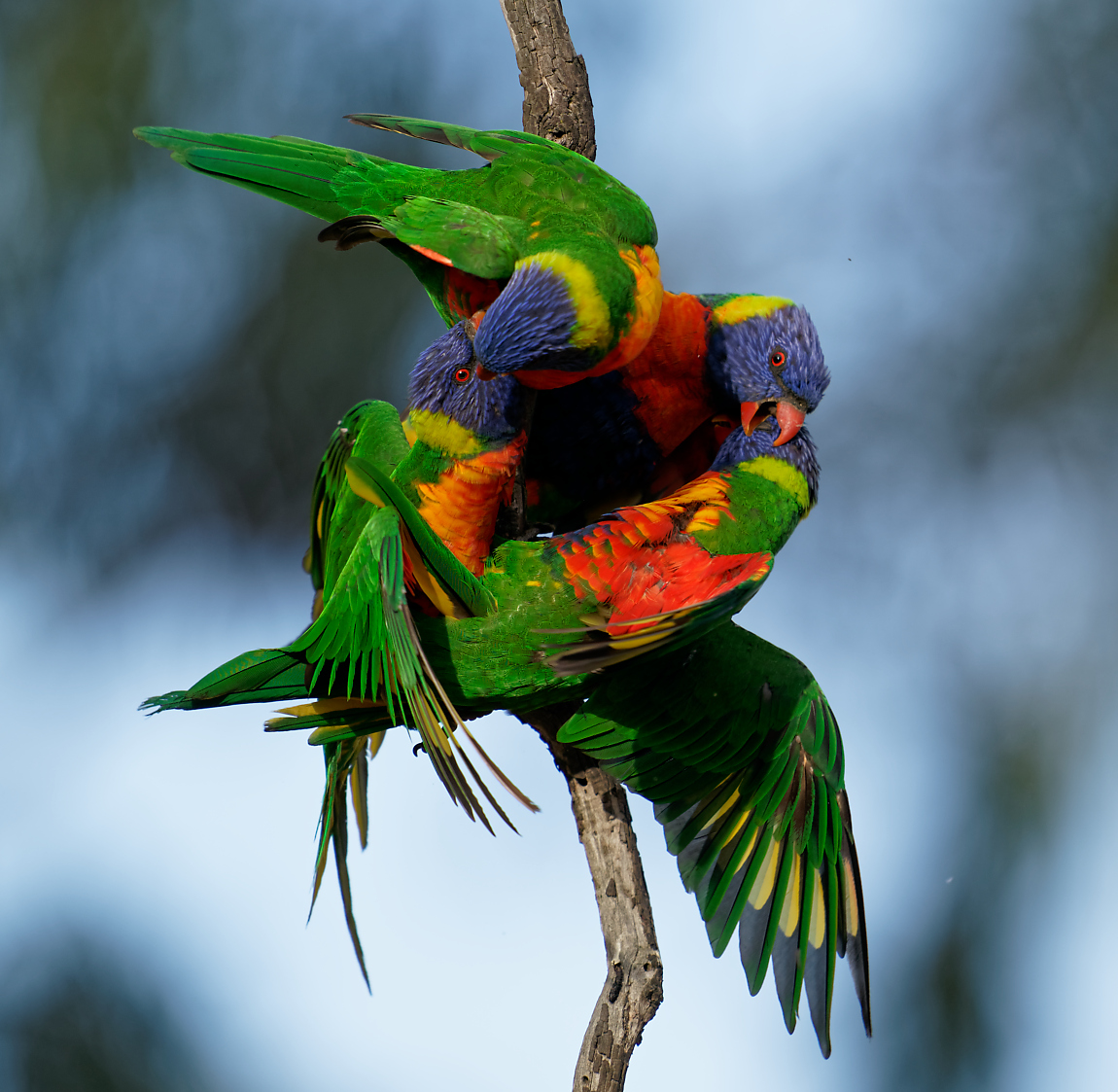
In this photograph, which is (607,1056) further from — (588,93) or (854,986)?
(588,93)

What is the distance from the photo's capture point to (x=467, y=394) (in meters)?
1.29

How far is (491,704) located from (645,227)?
0.74 m

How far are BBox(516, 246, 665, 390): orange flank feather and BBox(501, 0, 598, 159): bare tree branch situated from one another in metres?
0.47

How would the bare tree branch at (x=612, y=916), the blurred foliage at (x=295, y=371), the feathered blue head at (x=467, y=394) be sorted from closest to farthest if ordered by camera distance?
the feathered blue head at (x=467, y=394) < the bare tree branch at (x=612, y=916) < the blurred foliage at (x=295, y=371)

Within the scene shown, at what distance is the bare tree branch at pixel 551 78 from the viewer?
5.79ft

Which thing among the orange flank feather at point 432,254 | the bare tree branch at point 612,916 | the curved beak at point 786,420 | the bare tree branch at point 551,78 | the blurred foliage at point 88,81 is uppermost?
the blurred foliage at point 88,81

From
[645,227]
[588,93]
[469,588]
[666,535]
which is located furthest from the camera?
[588,93]

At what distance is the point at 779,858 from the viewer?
1587 millimetres

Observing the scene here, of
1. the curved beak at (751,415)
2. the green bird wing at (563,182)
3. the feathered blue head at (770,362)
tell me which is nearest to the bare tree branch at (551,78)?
the green bird wing at (563,182)

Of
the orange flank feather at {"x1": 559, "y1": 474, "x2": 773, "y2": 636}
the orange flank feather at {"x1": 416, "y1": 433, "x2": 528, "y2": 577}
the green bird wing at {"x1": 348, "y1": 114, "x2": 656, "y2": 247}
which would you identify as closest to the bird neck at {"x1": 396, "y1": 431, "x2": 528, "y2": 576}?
the orange flank feather at {"x1": 416, "y1": 433, "x2": 528, "y2": 577}

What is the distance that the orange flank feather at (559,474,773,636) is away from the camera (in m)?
1.30

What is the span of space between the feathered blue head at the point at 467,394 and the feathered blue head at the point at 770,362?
37 centimetres

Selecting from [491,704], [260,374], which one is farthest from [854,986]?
[260,374]

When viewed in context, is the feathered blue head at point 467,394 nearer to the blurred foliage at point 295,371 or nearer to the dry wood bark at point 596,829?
the dry wood bark at point 596,829
